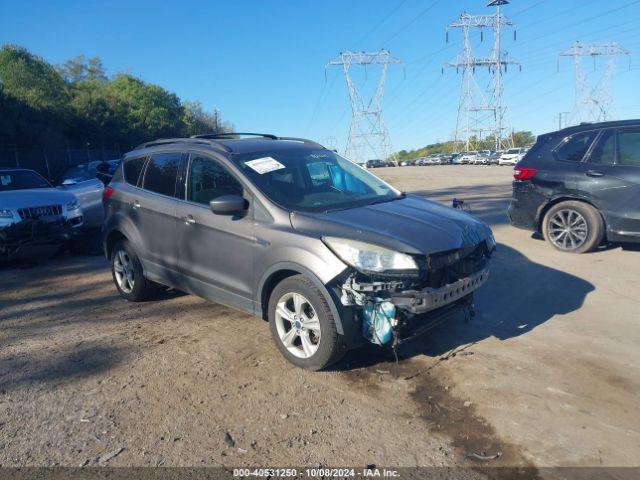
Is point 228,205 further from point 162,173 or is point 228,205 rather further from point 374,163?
point 374,163

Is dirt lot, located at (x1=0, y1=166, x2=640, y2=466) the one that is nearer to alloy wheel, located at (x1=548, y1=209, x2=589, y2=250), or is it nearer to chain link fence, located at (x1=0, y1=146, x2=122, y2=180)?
alloy wheel, located at (x1=548, y1=209, x2=589, y2=250)

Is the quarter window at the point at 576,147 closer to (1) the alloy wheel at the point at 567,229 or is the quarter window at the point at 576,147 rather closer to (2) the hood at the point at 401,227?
(1) the alloy wheel at the point at 567,229

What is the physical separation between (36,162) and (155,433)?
23984 millimetres

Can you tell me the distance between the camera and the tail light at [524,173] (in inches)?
Answer: 291

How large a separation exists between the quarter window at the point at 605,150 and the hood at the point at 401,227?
3.62m

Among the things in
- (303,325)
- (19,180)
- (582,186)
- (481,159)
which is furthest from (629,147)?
(481,159)

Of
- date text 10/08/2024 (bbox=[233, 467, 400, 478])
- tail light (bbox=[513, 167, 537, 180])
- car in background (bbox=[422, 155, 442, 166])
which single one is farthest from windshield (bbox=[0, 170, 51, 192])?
car in background (bbox=[422, 155, 442, 166])

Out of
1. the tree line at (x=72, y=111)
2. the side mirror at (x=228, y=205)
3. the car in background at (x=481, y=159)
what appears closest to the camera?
the side mirror at (x=228, y=205)

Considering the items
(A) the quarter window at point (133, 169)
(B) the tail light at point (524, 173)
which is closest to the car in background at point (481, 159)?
(B) the tail light at point (524, 173)

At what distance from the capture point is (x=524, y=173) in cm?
748

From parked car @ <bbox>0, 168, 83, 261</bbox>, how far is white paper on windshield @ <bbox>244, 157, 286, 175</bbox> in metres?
4.69

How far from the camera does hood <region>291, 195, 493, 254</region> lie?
3529mm

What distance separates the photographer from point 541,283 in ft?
18.8

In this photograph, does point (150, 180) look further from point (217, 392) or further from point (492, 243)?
point (492, 243)
